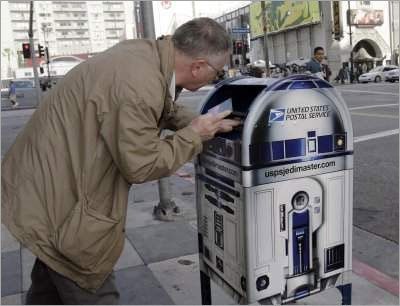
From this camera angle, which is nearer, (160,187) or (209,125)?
(209,125)

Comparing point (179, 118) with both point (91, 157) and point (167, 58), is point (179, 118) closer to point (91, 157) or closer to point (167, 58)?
point (167, 58)

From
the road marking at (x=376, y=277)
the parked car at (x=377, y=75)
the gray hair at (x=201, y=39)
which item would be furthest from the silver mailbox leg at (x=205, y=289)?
the parked car at (x=377, y=75)

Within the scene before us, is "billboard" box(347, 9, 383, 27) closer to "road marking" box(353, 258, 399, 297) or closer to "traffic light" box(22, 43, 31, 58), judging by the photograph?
"traffic light" box(22, 43, 31, 58)

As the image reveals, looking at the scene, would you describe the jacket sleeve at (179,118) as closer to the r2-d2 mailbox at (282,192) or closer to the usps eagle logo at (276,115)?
the r2-d2 mailbox at (282,192)

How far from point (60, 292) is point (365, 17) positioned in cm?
4236

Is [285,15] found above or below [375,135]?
above

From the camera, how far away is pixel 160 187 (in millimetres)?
4652

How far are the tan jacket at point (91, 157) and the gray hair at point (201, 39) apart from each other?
0.06 metres

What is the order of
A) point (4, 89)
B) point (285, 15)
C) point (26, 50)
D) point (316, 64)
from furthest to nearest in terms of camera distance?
1. point (4, 89)
2. point (285, 15)
3. point (26, 50)
4. point (316, 64)

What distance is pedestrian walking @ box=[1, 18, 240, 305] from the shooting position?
178 centimetres

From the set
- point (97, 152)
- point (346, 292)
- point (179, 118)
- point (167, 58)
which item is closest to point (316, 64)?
A: point (346, 292)

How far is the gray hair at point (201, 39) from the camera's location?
191 cm

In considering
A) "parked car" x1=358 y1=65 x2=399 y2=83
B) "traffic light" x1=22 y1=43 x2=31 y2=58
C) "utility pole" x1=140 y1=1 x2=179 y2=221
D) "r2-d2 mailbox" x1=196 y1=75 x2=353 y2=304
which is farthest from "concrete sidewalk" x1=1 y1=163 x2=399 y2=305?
"parked car" x1=358 y1=65 x2=399 y2=83

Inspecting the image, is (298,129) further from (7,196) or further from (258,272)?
(7,196)
